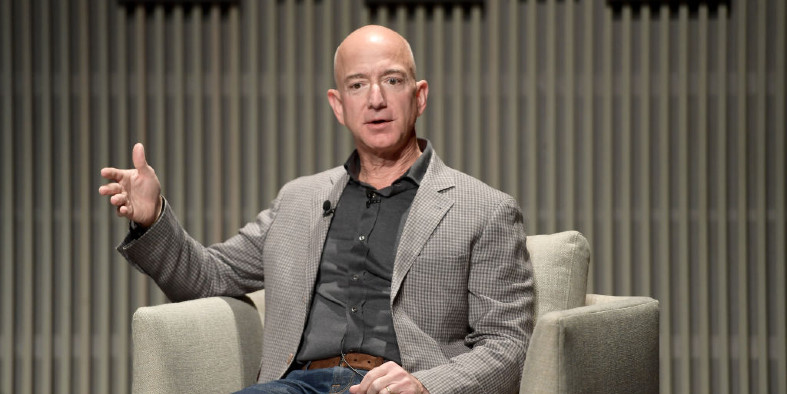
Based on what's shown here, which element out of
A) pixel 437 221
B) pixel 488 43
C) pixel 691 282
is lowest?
pixel 691 282

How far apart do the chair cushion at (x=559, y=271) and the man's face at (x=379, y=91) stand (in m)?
0.43

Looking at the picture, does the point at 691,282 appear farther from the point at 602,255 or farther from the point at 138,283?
the point at 138,283

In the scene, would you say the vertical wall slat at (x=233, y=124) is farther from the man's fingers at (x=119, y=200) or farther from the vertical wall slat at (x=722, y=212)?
the vertical wall slat at (x=722, y=212)

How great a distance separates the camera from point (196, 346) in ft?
6.42

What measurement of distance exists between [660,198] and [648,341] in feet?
4.61

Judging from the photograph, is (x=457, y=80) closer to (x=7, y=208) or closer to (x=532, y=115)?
(x=532, y=115)

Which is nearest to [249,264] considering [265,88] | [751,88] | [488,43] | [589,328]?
[589,328]

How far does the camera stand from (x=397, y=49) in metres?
2.10

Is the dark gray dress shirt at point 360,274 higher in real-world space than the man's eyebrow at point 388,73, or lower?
lower

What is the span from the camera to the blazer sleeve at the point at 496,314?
179 centimetres

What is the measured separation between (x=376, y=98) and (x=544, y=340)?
73cm

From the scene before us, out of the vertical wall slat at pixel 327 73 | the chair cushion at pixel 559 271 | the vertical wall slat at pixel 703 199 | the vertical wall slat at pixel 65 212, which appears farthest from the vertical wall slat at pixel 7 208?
the vertical wall slat at pixel 703 199

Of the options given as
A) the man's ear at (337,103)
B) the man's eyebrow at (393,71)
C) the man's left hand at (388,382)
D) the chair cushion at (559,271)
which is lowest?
the man's left hand at (388,382)

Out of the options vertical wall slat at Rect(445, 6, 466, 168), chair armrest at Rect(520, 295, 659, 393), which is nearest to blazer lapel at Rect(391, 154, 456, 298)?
chair armrest at Rect(520, 295, 659, 393)
